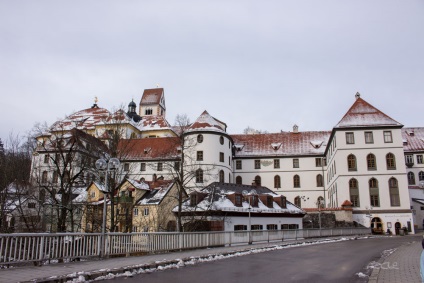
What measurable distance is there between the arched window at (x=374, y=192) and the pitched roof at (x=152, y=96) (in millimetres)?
69042

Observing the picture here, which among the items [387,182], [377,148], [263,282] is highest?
[377,148]

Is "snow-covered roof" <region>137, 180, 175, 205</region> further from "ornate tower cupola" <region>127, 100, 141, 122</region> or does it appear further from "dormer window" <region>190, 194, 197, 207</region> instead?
"ornate tower cupola" <region>127, 100, 141, 122</region>

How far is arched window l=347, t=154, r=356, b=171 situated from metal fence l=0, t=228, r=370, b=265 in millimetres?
29109

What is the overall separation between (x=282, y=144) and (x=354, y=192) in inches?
675

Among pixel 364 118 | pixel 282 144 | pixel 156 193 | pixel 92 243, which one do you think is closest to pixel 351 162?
pixel 364 118

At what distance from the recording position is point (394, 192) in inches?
1898

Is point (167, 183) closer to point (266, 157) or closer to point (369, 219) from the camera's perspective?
point (266, 157)

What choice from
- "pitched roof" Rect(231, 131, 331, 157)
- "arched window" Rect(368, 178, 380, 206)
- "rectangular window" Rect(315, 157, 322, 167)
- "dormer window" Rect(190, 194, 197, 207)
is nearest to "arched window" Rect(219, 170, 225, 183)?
"pitched roof" Rect(231, 131, 331, 157)

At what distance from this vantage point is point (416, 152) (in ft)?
206

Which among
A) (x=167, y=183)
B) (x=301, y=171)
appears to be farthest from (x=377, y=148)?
(x=167, y=183)

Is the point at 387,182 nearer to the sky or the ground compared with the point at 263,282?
nearer to the sky

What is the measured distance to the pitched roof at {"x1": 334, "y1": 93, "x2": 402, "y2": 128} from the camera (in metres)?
50.3

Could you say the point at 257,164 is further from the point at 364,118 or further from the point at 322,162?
the point at 364,118

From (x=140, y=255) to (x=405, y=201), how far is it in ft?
138
